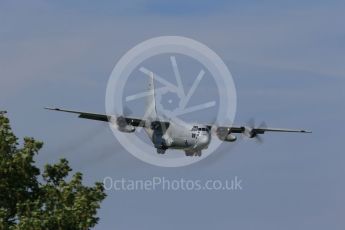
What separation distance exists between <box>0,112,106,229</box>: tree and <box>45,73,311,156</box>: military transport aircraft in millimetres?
46893

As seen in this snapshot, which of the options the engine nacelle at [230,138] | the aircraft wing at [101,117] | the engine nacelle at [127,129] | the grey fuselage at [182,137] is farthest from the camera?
the engine nacelle at [230,138]

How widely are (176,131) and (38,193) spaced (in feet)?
170

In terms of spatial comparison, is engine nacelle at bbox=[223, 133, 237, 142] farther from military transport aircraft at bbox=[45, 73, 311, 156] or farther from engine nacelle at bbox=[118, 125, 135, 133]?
engine nacelle at bbox=[118, 125, 135, 133]

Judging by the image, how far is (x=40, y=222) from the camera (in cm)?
4272

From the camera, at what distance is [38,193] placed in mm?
46312

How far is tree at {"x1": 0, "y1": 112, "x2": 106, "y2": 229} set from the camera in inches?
1742

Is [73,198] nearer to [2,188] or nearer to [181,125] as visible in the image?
[2,188]

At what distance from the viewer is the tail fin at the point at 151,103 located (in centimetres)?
10971

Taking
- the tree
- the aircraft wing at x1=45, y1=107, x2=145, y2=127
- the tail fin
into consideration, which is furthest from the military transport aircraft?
the tree

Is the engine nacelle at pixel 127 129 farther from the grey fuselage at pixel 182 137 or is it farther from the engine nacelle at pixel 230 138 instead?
the engine nacelle at pixel 230 138

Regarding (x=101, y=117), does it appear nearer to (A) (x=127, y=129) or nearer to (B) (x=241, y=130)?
(A) (x=127, y=129)

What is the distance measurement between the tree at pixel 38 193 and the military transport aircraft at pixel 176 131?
154 ft

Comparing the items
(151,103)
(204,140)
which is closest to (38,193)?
(204,140)

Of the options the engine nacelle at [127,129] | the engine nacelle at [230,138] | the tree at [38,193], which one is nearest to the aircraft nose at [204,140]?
the engine nacelle at [230,138]
